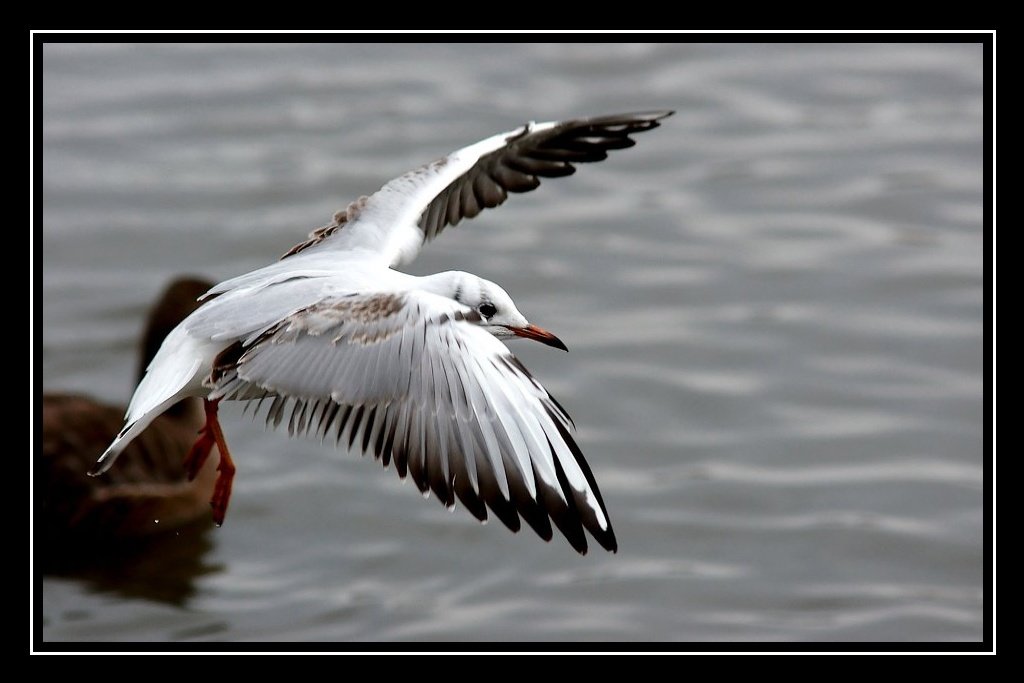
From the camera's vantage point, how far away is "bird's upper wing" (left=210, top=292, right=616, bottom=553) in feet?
15.4

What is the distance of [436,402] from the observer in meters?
4.82

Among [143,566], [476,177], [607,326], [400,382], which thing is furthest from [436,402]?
[607,326]

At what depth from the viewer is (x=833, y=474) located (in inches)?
359

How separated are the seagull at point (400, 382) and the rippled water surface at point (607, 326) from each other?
2.88 metres

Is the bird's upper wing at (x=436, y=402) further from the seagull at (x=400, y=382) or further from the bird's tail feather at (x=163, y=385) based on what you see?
the bird's tail feather at (x=163, y=385)

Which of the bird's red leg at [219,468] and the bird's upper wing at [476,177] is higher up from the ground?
the bird's upper wing at [476,177]

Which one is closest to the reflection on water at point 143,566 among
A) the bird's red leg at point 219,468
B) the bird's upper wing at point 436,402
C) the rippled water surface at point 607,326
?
the rippled water surface at point 607,326

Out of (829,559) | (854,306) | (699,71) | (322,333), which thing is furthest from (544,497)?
(699,71)

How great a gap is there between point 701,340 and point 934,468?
64.8 inches

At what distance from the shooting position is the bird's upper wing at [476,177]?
604 cm

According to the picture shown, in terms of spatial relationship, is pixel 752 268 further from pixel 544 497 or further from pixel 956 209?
pixel 544 497

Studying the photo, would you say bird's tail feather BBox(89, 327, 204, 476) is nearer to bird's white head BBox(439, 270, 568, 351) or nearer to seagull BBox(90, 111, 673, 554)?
seagull BBox(90, 111, 673, 554)

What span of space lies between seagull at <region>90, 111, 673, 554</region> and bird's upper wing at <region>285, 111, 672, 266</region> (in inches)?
17.9

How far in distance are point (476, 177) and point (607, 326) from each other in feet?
12.1
